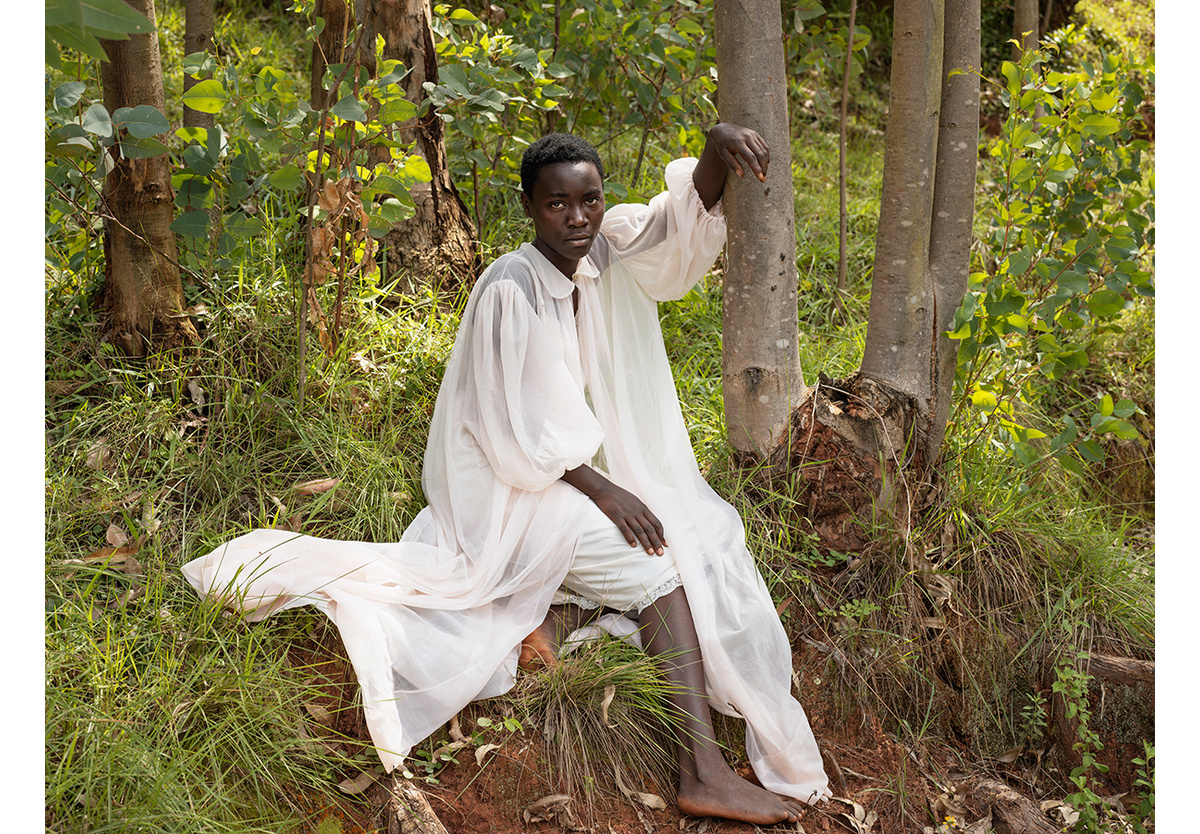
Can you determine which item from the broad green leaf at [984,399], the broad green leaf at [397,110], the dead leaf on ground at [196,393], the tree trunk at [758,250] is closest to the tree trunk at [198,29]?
the dead leaf on ground at [196,393]

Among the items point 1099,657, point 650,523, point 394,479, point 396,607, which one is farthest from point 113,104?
point 1099,657

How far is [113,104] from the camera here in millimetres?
3021

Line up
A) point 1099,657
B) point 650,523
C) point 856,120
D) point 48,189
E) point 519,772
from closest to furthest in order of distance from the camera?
point 519,772 < point 650,523 < point 1099,657 < point 48,189 < point 856,120

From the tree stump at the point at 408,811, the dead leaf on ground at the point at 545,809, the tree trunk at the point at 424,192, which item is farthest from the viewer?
the tree trunk at the point at 424,192

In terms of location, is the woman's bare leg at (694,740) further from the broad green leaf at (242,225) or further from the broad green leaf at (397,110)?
the broad green leaf at (242,225)

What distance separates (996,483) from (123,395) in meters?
2.98

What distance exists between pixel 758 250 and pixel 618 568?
3.46 ft

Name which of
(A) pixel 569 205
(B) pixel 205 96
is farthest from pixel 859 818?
(B) pixel 205 96

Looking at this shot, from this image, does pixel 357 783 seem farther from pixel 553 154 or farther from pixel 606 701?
pixel 553 154

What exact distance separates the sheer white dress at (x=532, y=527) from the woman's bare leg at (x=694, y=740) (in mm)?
48

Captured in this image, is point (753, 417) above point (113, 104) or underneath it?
underneath

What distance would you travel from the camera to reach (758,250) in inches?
108

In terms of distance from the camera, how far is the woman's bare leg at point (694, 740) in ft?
7.50

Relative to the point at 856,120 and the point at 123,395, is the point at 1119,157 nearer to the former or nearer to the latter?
the point at 123,395
